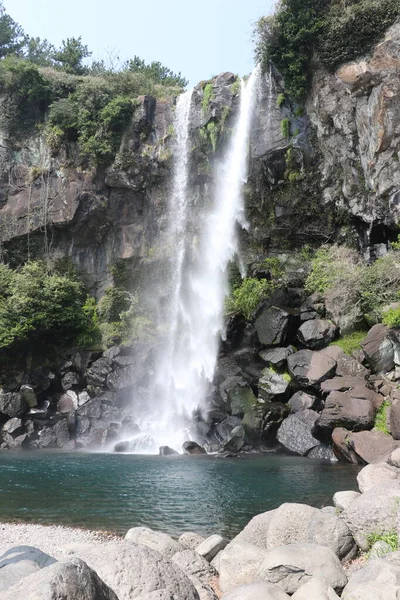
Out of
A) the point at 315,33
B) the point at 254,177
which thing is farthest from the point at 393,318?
the point at 315,33

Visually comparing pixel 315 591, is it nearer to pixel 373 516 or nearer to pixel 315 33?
pixel 373 516

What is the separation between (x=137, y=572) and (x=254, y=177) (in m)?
24.0

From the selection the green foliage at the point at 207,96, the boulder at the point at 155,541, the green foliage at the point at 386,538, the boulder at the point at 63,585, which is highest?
the green foliage at the point at 207,96

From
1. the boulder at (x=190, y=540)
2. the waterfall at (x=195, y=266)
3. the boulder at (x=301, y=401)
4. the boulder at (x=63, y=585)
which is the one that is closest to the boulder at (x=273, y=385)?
the boulder at (x=301, y=401)

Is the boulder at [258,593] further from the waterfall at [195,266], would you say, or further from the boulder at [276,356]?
the waterfall at [195,266]

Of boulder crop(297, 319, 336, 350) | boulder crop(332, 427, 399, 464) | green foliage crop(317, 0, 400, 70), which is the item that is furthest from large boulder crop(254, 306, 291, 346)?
green foliage crop(317, 0, 400, 70)

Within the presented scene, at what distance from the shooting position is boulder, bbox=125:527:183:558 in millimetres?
6737

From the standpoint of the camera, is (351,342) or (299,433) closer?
(299,433)

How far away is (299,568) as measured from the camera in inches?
212

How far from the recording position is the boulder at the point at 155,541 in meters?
6.74

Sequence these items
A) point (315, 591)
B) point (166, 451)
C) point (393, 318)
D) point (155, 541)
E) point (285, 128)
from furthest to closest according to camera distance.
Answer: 1. point (285, 128)
2. point (166, 451)
3. point (393, 318)
4. point (155, 541)
5. point (315, 591)

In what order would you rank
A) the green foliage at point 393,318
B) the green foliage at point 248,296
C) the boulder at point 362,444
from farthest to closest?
the green foliage at point 248,296 → the green foliage at point 393,318 → the boulder at point 362,444

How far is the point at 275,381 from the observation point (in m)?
19.2

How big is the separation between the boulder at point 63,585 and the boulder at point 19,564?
70 cm
